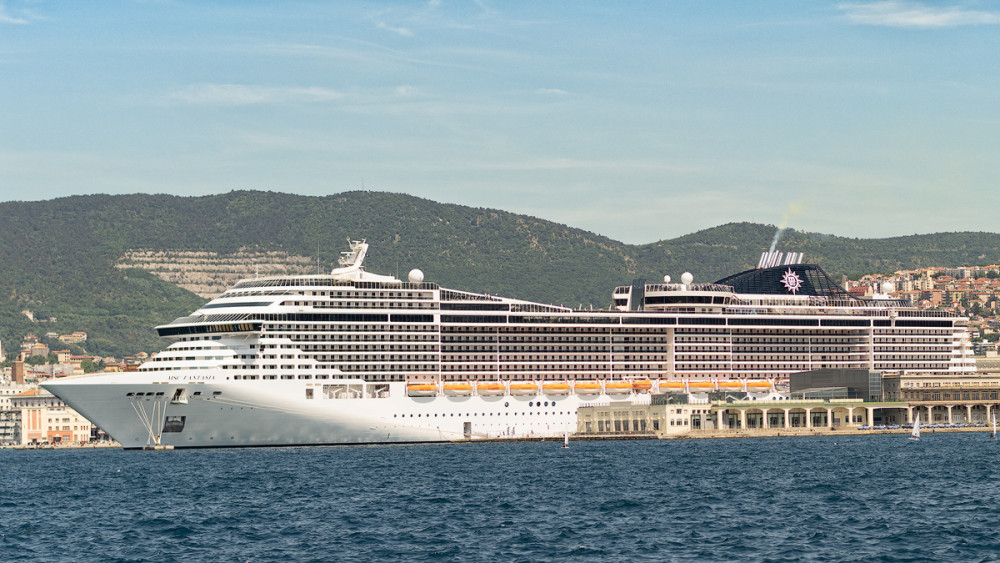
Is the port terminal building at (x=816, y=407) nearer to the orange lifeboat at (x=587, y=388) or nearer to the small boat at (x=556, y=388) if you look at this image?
the orange lifeboat at (x=587, y=388)

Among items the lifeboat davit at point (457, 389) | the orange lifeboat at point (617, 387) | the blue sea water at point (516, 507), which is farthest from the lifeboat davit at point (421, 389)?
the orange lifeboat at point (617, 387)

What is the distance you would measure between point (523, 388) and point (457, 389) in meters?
6.25

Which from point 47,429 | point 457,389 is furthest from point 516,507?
point 47,429

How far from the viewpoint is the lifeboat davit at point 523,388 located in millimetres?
123781

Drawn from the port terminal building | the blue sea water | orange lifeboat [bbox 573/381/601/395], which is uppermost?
orange lifeboat [bbox 573/381/601/395]

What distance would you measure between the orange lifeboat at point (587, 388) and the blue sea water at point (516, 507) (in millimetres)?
25937

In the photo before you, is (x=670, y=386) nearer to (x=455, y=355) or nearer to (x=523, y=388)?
(x=523, y=388)

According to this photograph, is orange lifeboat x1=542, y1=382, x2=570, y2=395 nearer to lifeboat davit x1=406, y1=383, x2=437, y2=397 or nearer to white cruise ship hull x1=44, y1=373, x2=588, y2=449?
lifeboat davit x1=406, y1=383, x2=437, y2=397

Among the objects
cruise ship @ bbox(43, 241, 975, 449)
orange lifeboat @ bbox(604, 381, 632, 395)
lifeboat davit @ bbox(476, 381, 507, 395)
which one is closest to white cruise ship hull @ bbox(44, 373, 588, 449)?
cruise ship @ bbox(43, 241, 975, 449)

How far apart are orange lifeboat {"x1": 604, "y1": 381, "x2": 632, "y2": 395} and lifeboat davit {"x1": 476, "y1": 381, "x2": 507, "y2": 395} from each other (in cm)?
1125

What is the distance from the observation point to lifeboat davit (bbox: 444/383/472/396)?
12094cm

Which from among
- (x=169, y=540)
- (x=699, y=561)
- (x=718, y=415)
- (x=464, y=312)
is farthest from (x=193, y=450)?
(x=699, y=561)

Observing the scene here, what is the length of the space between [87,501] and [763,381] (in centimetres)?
8062

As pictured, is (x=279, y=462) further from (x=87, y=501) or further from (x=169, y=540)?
(x=169, y=540)
